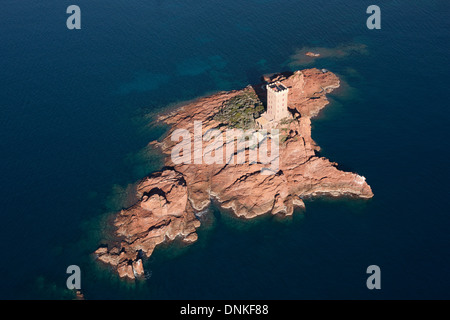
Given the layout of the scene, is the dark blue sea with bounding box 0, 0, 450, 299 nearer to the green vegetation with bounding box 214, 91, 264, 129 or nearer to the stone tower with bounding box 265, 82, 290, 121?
the stone tower with bounding box 265, 82, 290, 121

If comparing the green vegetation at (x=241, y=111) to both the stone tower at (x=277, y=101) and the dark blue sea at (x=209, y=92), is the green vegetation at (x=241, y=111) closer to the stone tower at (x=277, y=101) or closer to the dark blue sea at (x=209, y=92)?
the stone tower at (x=277, y=101)

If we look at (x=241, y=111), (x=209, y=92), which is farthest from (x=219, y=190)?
(x=209, y=92)

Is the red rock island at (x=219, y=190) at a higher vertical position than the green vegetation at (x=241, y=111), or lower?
lower

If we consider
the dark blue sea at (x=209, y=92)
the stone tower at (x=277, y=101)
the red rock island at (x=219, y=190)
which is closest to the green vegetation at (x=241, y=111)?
the red rock island at (x=219, y=190)

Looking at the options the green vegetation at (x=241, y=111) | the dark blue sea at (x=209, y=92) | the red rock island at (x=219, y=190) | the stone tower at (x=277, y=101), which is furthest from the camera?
the green vegetation at (x=241, y=111)

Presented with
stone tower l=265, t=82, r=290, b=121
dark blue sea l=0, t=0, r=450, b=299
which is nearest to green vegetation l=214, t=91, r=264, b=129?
stone tower l=265, t=82, r=290, b=121

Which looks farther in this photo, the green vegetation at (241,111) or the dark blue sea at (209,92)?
the green vegetation at (241,111)
